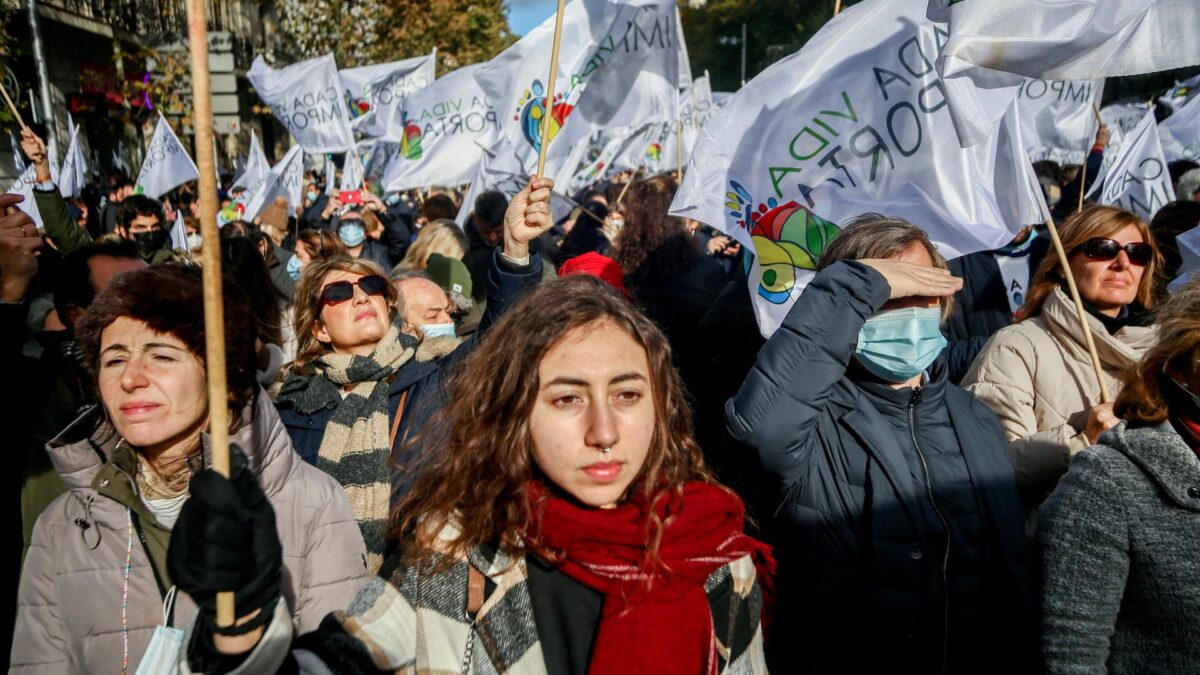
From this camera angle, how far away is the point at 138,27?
2184 cm

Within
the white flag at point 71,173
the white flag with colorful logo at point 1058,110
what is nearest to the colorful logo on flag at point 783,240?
the white flag with colorful logo at point 1058,110

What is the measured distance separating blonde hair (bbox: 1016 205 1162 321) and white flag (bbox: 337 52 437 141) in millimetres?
9095

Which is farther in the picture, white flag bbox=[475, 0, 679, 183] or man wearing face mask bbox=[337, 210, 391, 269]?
man wearing face mask bbox=[337, 210, 391, 269]

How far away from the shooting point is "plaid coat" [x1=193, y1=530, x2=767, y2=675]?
5.22 feet

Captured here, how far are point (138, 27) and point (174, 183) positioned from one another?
1562 centimetres

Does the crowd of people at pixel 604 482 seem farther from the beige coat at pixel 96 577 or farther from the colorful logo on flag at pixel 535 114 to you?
the colorful logo on flag at pixel 535 114

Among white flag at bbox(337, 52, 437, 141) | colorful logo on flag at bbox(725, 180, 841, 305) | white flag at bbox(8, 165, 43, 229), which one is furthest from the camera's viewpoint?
white flag at bbox(337, 52, 437, 141)

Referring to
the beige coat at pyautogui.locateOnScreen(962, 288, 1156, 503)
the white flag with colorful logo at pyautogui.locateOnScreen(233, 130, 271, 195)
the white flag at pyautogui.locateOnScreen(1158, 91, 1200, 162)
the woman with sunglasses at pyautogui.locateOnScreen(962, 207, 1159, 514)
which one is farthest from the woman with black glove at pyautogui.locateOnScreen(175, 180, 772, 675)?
the white flag with colorful logo at pyautogui.locateOnScreen(233, 130, 271, 195)

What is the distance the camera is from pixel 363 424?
3.07m

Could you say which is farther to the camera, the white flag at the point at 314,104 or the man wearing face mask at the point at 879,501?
the white flag at the point at 314,104

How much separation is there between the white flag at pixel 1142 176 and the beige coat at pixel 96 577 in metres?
5.82

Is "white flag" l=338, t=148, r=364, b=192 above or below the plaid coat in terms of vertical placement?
below

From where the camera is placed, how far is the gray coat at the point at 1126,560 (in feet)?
6.63

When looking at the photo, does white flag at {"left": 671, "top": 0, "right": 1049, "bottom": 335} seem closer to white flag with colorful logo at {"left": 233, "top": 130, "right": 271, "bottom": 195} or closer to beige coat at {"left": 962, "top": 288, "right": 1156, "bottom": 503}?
beige coat at {"left": 962, "top": 288, "right": 1156, "bottom": 503}
